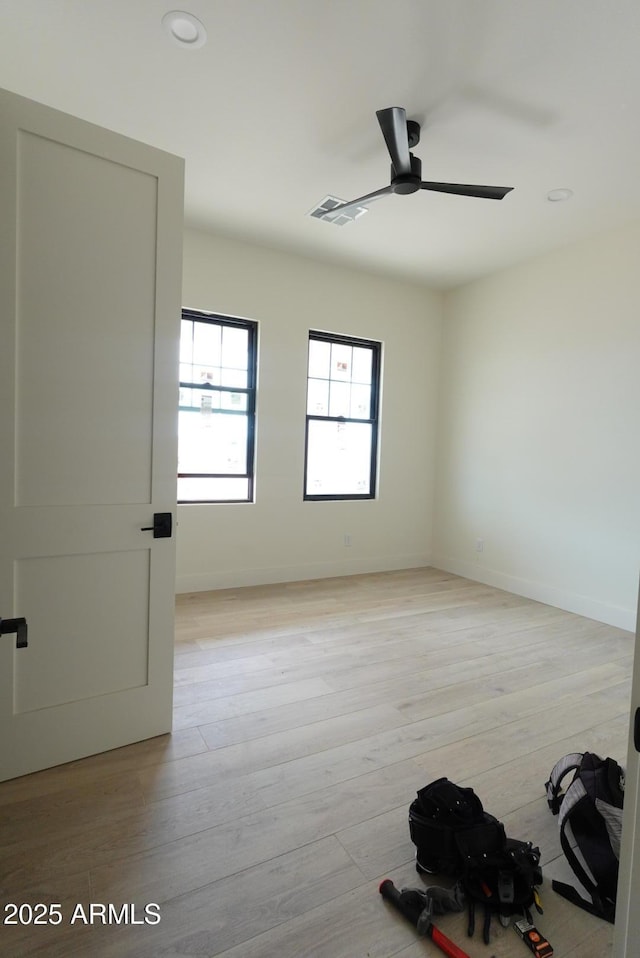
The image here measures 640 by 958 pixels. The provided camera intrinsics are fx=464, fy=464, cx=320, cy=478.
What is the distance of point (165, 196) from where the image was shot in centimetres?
199

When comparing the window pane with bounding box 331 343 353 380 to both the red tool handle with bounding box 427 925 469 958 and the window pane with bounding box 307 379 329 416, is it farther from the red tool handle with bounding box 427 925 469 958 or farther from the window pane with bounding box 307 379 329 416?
the red tool handle with bounding box 427 925 469 958

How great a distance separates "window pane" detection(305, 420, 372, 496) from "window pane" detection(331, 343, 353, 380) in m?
0.52

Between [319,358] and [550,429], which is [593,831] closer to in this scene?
[550,429]

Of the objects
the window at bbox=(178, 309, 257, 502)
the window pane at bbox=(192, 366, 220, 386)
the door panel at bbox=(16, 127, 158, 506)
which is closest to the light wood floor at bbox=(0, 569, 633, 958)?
the door panel at bbox=(16, 127, 158, 506)

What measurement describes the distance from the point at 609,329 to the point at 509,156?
1.71 metres

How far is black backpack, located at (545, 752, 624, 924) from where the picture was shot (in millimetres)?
1404

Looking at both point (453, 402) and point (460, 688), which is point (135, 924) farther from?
point (453, 402)

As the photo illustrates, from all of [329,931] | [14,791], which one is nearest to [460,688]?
[329,931]

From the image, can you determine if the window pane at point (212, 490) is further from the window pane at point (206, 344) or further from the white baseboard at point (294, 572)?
the window pane at point (206, 344)

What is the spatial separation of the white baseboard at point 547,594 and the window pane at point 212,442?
266 centimetres

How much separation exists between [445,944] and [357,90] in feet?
11.3

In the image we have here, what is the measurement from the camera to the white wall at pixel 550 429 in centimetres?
372

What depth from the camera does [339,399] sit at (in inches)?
195

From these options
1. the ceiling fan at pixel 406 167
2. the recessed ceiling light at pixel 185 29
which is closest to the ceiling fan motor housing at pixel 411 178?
the ceiling fan at pixel 406 167
